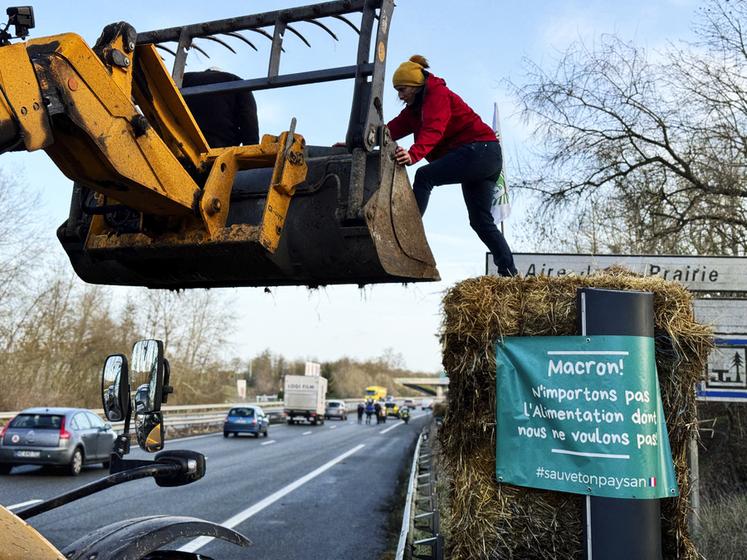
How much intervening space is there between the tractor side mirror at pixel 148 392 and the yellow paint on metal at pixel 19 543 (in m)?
0.69

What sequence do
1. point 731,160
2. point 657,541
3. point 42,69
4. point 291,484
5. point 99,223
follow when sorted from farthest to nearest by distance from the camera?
point 291,484, point 731,160, point 99,223, point 657,541, point 42,69

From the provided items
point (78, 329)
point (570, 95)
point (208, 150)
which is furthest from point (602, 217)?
point (78, 329)

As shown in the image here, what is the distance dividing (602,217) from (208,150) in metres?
10.1

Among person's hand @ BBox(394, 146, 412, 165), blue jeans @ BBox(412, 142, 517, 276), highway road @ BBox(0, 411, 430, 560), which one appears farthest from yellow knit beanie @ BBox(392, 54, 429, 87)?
highway road @ BBox(0, 411, 430, 560)

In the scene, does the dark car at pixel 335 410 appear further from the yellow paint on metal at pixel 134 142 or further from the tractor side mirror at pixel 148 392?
the tractor side mirror at pixel 148 392

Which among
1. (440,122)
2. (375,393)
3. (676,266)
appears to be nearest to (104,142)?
(440,122)

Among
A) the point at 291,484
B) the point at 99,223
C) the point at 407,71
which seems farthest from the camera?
the point at 291,484

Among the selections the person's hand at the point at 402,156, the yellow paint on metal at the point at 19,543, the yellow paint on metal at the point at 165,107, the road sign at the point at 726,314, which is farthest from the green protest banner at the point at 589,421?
the road sign at the point at 726,314

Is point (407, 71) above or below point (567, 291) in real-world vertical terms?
above

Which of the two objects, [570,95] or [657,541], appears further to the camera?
[570,95]

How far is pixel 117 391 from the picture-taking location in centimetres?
262

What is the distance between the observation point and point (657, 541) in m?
3.52

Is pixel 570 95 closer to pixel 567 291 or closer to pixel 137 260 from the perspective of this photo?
pixel 567 291

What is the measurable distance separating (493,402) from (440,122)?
5.28 ft
